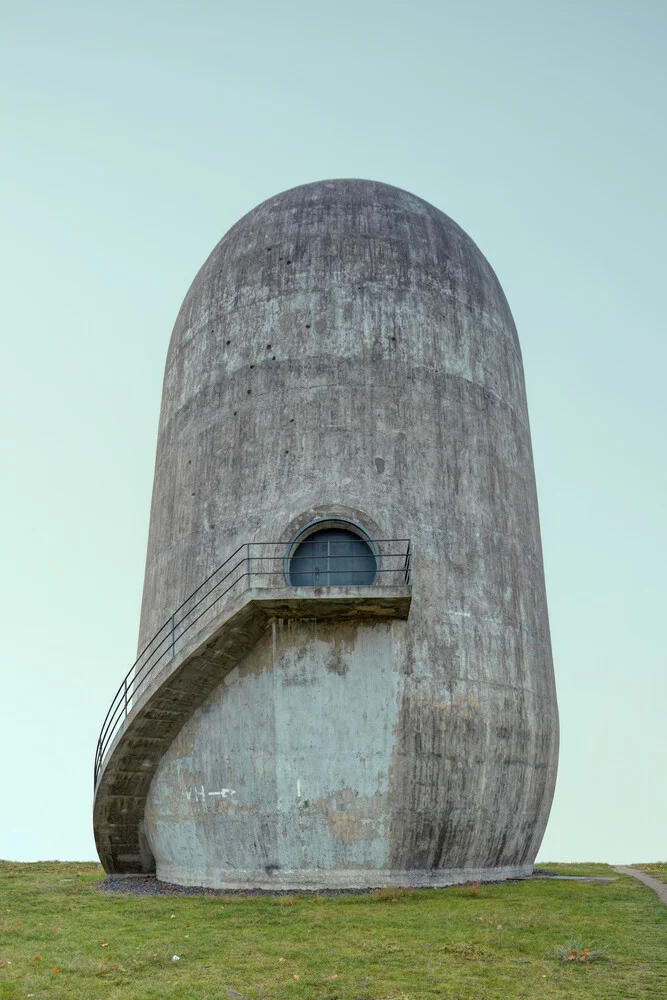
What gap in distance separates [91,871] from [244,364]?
569 inches

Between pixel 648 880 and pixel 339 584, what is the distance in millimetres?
11378

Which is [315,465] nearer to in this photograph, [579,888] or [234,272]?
[234,272]

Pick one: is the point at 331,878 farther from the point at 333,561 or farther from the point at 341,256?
the point at 341,256

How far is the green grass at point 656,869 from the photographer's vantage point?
24648mm

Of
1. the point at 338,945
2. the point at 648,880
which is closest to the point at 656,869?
the point at 648,880

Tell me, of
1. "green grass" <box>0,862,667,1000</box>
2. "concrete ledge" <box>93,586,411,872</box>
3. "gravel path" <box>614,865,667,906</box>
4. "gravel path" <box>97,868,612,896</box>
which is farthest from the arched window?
"gravel path" <box>614,865,667,906</box>

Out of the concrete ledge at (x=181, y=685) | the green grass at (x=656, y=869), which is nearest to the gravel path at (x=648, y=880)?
the green grass at (x=656, y=869)

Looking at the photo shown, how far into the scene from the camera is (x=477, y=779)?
1977 cm

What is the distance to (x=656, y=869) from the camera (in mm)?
28344

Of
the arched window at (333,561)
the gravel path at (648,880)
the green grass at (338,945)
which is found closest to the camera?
the green grass at (338,945)

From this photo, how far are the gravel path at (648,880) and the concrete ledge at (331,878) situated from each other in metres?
3.71

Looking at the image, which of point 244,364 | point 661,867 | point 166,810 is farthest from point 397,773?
point 661,867

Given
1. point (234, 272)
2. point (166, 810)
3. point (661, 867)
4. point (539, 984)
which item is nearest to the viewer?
point (539, 984)

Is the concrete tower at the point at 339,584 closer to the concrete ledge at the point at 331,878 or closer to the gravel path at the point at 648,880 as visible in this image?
the concrete ledge at the point at 331,878
